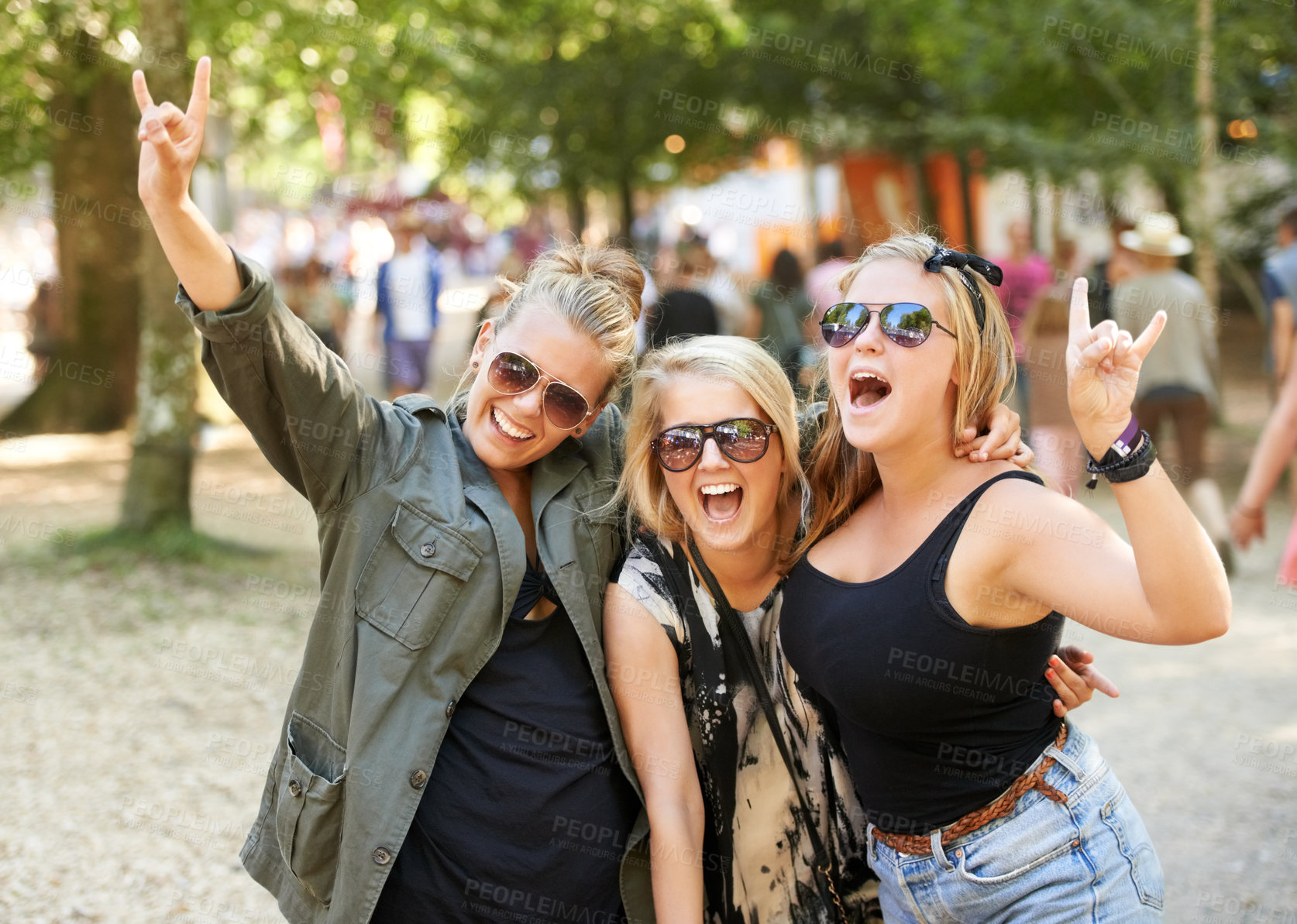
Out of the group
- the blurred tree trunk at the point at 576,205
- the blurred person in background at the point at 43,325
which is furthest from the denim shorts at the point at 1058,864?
the blurred tree trunk at the point at 576,205

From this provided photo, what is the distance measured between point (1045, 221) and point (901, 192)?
19.0 feet

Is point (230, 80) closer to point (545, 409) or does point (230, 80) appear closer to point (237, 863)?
point (237, 863)

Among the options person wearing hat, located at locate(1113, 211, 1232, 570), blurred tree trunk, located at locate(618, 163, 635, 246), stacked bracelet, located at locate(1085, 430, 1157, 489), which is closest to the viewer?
stacked bracelet, located at locate(1085, 430, 1157, 489)

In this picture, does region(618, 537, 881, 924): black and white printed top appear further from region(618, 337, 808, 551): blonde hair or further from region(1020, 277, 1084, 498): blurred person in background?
region(1020, 277, 1084, 498): blurred person in background

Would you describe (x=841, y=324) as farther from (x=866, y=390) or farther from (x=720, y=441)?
(x=720, y=441)

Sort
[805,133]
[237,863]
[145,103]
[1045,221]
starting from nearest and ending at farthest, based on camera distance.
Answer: [145,103], [237,863], [805,133], [1045,221]

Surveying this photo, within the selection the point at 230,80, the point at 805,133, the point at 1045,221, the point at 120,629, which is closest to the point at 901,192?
the point at 805,133

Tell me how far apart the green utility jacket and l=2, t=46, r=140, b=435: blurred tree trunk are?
8.98 meters

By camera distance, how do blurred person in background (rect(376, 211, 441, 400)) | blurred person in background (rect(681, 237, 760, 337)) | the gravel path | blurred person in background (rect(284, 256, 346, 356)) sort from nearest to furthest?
the gravel path < blurred person in background (rect(681, 237, 760, 337)) < blurred person in background (rect(376, 211, 441, 400)) < blurred person in background (rect(284, 256, 346, 356))

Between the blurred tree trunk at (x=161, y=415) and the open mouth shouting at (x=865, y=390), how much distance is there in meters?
6.23

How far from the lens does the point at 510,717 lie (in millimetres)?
2238

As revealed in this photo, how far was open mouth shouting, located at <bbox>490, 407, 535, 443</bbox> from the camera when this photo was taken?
7.78 ft

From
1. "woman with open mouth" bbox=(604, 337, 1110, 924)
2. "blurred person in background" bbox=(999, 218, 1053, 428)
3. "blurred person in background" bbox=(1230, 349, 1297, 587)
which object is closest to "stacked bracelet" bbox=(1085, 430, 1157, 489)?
"woman with open mouth" bbox=(604, 337, 1110, 924)

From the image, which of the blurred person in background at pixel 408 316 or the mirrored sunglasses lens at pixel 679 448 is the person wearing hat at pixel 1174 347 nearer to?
the mirrored sunglasses lens at pixel 679 448
